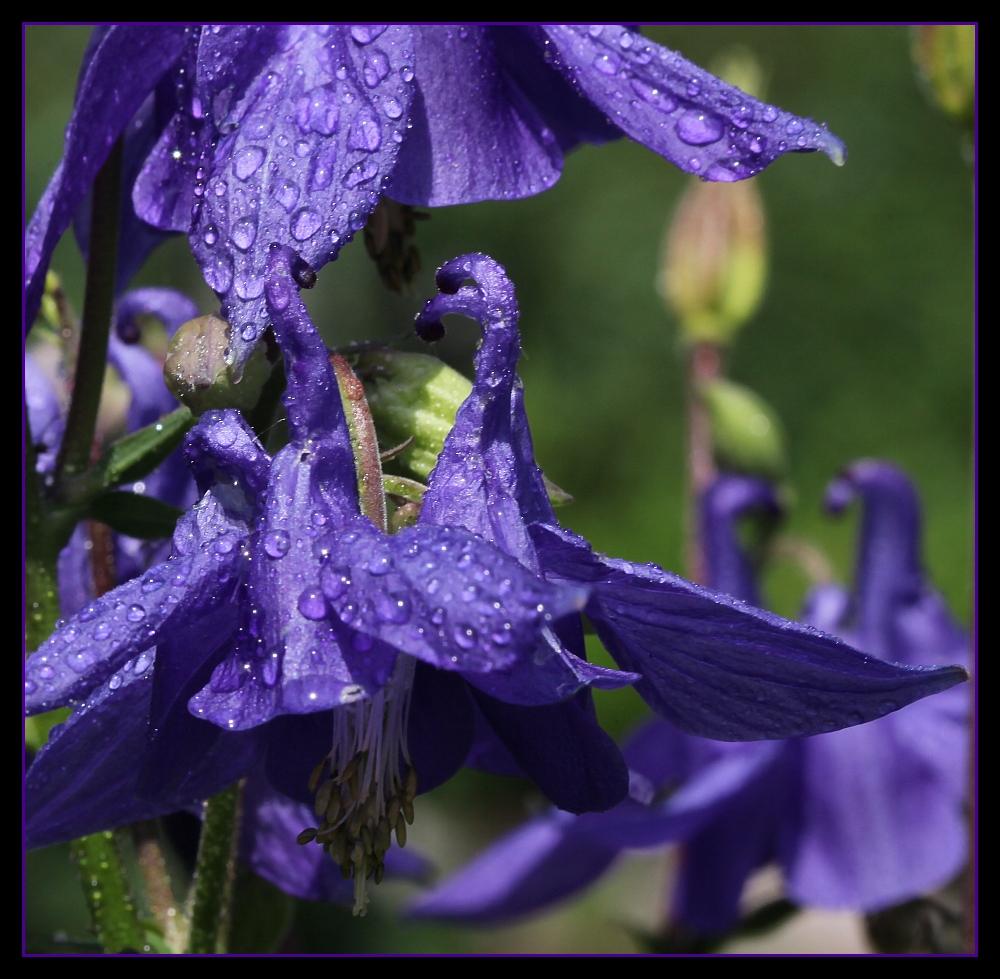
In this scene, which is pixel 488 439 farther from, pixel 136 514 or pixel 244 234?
pixel 136 514

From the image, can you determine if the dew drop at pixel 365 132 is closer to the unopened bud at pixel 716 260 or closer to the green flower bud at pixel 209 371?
the green flower bud at pixel 209 371

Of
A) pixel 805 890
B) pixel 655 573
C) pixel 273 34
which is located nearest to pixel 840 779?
pixel 805 890

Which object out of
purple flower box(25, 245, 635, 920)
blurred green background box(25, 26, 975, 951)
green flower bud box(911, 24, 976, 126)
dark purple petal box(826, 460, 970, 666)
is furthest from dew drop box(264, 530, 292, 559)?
blurred green background box(25, 26, 975, 951)

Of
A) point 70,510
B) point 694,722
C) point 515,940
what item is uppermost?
point 70,510

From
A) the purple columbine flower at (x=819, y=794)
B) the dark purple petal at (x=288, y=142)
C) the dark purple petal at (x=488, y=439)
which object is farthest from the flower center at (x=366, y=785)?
the purple columbine flower at (x=819, y=794)

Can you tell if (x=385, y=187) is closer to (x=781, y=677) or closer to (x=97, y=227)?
(x=97, y=227)

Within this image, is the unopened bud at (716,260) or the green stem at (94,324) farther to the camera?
the unopened bud at (716,260)
